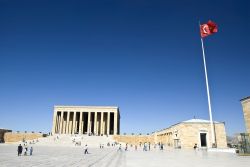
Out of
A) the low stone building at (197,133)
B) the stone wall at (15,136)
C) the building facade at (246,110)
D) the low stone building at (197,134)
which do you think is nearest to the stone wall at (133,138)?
the low stone building at (197,134)

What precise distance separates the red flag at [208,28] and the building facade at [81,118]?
2012 inches

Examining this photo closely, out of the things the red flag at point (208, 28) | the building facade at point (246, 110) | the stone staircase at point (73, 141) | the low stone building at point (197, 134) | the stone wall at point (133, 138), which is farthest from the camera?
the stone wall at point (133, 138)

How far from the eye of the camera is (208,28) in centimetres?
2775

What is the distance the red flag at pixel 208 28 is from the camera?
27312 mm

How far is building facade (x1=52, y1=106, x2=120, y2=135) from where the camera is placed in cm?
7562

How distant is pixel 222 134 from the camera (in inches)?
1847

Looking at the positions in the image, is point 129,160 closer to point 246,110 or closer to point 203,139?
point 246,110

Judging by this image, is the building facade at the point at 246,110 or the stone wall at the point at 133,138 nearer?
the building facade at the point at 246,110

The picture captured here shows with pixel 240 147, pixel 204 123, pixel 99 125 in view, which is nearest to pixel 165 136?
pixel 204 123

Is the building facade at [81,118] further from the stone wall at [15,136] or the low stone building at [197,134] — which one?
the low stone building at [197,134]

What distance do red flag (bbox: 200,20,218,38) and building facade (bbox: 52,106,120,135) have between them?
2012 inches

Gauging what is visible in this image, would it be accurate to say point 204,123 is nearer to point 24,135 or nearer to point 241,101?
point 241,101

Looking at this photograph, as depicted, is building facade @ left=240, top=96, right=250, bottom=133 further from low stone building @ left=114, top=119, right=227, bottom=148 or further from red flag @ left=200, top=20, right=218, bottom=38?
low stone building @ left=114, top=119, right=227, bottom=148

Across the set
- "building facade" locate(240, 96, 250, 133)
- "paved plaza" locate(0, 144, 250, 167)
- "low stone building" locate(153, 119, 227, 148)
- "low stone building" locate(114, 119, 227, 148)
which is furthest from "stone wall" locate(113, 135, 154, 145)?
"paved plaza" locate(0, 144, 250, 167)
